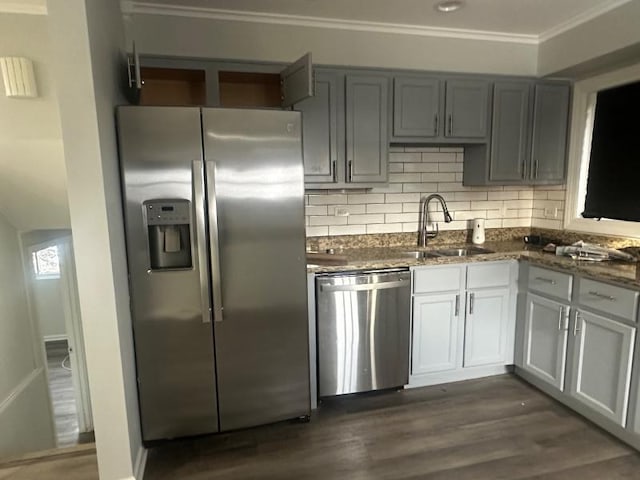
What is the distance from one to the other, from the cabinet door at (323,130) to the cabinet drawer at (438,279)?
0.90 meters

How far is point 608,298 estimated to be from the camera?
7.27 feet

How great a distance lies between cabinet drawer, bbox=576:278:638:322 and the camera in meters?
2.09

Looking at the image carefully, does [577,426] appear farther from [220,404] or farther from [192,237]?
[192,237]

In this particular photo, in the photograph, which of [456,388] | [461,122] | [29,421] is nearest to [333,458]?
[456,388]

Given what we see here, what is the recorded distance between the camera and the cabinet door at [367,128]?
2.76 m

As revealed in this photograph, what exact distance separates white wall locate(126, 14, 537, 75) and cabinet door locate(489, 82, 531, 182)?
0.55ft

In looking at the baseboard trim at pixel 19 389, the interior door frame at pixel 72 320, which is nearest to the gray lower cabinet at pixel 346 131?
the interior door frame at pixel 72 320

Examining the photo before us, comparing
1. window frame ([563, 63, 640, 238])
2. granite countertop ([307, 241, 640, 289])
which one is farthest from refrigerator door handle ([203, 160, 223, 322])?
window frame ([563, 63, 640, 238])

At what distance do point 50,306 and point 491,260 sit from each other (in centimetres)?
534

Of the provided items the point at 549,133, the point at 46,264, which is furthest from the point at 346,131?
the point at 46,264

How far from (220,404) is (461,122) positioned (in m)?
2.58

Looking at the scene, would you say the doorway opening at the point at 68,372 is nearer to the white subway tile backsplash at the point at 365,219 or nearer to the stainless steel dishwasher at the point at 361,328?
the stainless steel dishwasher at the point at 361,328

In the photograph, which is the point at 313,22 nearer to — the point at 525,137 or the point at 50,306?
the point at 525,137

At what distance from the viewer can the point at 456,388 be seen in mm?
2865
